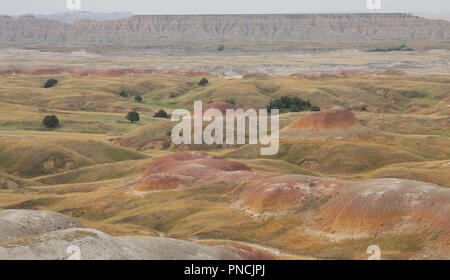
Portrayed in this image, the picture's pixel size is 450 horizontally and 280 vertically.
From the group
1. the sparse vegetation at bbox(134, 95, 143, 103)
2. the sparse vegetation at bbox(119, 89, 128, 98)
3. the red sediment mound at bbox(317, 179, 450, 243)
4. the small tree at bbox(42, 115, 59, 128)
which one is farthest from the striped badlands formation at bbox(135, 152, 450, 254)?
the sparse vegetation at bbox(119, 89, 128, 98)

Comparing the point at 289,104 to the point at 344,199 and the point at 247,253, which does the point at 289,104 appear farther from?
the point at 247,253

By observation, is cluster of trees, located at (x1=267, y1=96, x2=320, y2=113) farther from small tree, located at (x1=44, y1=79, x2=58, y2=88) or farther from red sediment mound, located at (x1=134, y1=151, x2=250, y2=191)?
small tree, located at (x1=44, y1=79, x2=58, y2=88)

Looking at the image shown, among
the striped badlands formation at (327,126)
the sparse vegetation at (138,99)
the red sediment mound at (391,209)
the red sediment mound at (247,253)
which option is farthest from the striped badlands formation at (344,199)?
the sparse vegetation at (138,99)

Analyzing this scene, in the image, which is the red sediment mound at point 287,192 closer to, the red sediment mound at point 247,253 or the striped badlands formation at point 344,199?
the striped badlands formation at point 344,199

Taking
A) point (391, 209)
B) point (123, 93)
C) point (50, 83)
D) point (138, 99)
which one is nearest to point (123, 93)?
point (123, 93)
